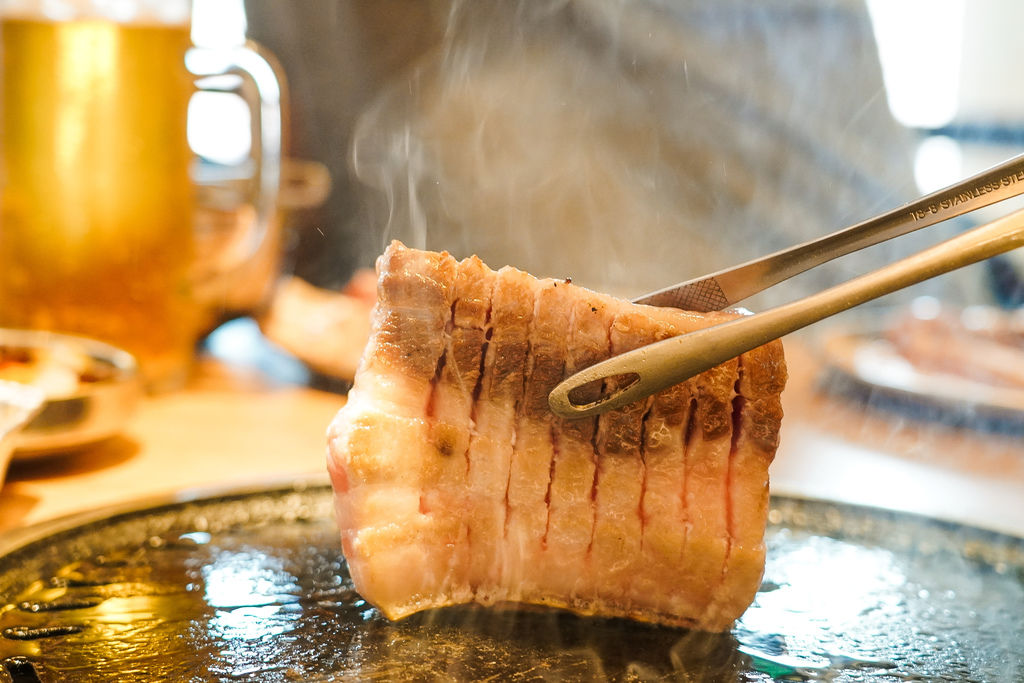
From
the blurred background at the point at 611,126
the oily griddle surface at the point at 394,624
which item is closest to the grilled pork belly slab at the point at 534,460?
the oily griddle surface at the point at 394,624

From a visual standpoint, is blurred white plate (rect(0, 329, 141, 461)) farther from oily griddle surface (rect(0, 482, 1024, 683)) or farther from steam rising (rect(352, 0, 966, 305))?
steam rising (rect(352, 0, 966, 305))

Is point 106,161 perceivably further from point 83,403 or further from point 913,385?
point 913,385

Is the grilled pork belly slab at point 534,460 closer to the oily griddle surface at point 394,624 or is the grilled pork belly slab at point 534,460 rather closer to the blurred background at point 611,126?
the oily griddle surface at point 394,624

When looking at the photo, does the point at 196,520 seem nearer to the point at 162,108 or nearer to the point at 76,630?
the point at 76,630

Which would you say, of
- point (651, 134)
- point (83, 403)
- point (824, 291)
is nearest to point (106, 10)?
point (83, 403)

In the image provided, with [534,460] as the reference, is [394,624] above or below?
below

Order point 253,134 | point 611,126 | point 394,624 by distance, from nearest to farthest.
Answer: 1. point 394,624
2. point 253,134
3. point 611,126

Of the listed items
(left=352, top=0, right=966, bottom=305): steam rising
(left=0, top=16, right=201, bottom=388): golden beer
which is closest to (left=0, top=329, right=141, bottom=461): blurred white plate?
(left=0, top=16, right=201, bottom=388): golden beer

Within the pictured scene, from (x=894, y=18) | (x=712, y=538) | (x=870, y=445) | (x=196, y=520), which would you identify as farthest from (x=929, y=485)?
(x=894, y=18)
